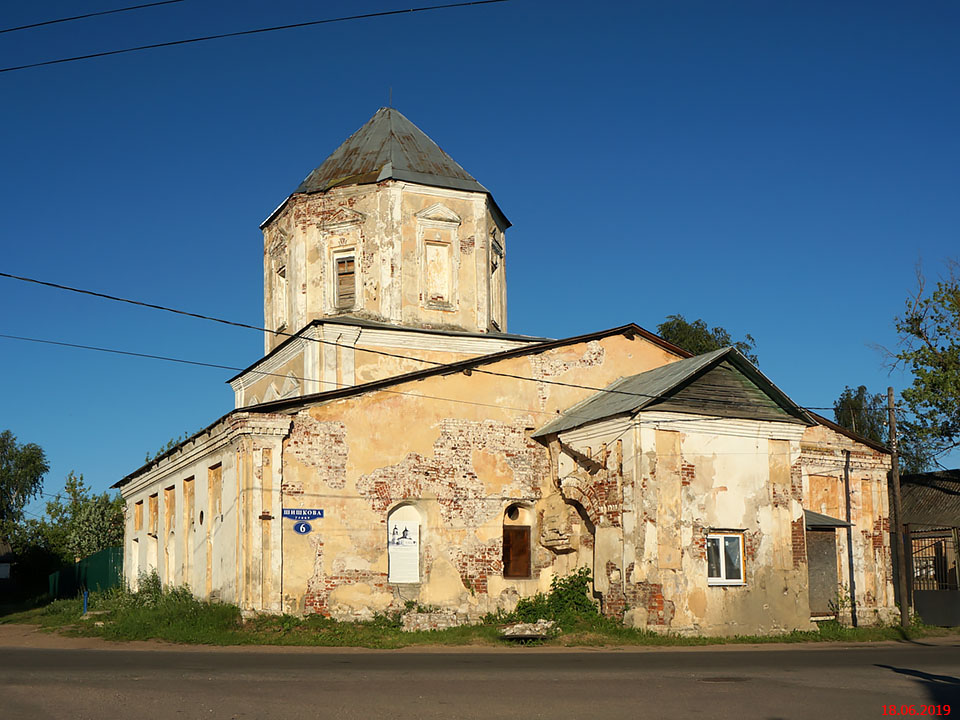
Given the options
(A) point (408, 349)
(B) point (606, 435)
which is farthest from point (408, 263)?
(B) point (606, 435)

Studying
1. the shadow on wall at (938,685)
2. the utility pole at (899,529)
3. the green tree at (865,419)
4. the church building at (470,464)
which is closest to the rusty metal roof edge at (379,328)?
the church building at (470,464)

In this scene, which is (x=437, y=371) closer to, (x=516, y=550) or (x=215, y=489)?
(x=516, y=550)

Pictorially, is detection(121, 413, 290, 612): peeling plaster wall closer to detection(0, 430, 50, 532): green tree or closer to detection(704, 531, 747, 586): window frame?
detection(704, 531, 747, 586): window frame

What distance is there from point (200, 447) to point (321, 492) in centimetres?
373

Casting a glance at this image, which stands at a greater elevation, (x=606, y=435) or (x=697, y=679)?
(x=606, y=435)

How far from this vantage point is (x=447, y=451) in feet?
71.6

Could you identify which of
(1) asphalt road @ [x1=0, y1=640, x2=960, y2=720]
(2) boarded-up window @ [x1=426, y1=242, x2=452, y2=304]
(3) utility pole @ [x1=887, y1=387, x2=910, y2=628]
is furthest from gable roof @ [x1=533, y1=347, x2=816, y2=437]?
(1) asphalt road @ [x1=0, y1=640, x2=960, y2=720]

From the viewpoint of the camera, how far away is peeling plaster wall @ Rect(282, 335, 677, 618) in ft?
66.6

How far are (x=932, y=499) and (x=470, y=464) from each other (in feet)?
67.9

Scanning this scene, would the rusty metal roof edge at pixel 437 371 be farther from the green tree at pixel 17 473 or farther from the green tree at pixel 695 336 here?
the green tree at pixel 17 473

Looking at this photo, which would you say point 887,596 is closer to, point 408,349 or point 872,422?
point 408,349

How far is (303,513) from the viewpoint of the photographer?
794 inches

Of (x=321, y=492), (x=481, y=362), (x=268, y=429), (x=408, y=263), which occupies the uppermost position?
(x=408, y=263)

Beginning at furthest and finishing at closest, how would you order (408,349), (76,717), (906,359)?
(906,359) → (408,349) → (76,717)
